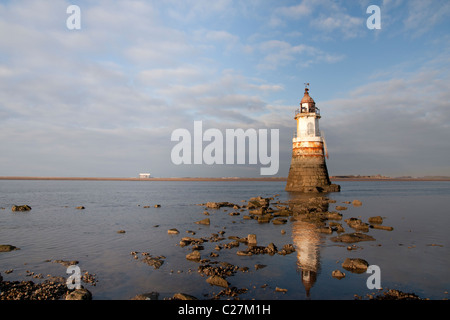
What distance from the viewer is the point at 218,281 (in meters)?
10.3

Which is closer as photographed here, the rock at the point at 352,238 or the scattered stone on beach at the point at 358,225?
the rock at the point at 352,238

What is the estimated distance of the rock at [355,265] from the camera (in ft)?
38.8

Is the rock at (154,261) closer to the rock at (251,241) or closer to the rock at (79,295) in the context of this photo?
the rock at (79,295)

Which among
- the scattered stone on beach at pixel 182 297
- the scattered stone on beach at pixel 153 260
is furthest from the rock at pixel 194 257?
the scattered stone on beach at pixel 182 297

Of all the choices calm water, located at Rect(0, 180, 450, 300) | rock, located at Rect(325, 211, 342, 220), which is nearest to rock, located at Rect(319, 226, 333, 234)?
calm water, located at Rect(0, 180, 450, 300)

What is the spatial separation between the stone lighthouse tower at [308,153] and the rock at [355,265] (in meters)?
40.3

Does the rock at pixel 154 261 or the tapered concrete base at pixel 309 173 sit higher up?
the tapered concrete base at pixel 309 173

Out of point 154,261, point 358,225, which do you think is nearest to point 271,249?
point 154,261

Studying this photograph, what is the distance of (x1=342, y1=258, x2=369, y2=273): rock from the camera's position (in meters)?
11.8

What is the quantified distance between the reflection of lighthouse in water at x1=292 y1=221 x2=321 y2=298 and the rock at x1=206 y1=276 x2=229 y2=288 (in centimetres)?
301

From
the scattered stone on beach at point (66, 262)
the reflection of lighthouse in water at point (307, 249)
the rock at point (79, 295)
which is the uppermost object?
the rock at point (79, 295)

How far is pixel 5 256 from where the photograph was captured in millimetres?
14617
